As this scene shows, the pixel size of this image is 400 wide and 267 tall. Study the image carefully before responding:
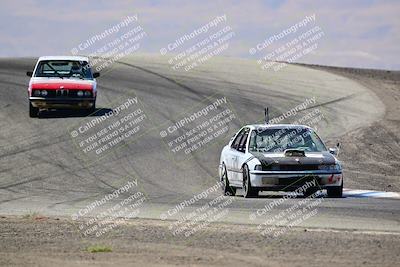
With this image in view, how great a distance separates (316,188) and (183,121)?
1163 centimetres

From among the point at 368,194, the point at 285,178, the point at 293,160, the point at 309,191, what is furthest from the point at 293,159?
the point at 368,194

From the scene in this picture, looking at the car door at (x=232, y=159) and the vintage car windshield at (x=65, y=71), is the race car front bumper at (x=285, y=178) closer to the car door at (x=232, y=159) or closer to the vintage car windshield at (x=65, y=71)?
the car door at (x=232, y=159)

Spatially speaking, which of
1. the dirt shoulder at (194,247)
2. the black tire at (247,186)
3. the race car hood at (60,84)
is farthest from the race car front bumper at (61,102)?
the dirt shoulder at (194,247)

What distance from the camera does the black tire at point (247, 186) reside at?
16.6 metres

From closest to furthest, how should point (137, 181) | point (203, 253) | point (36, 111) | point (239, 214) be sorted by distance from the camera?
point (203, 253) < point (239, 214) < point (137, 181) < point (36, 111)

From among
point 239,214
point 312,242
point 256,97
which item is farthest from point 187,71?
point 312,242

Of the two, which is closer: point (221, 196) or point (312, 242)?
point (312, 242)

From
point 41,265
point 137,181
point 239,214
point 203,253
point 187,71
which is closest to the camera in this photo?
point 41,265

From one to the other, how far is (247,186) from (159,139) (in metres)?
8.43

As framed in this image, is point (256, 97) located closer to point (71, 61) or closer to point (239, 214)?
point (71, 61)

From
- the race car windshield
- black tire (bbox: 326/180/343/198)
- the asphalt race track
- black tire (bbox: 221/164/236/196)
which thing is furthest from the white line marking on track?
black tire (bbox: 221/164/236/196)

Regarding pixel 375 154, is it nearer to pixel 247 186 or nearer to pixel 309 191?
pixel 309 191

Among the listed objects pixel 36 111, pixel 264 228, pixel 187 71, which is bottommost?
pixel 187 71

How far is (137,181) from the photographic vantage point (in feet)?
64.4
